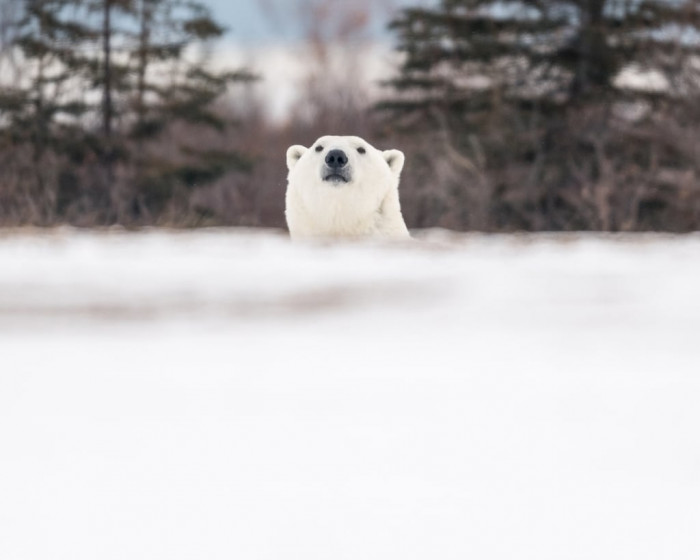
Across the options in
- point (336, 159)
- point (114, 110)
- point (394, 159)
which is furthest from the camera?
point (114, 110)

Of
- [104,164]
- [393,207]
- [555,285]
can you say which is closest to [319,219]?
[393,207]

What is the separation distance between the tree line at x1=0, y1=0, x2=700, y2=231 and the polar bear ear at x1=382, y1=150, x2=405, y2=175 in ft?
23.2

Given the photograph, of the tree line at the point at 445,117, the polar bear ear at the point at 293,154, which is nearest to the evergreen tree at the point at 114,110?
the tree line at the point at 445,117

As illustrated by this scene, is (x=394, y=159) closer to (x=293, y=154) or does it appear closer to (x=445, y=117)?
(x=293, y=154)

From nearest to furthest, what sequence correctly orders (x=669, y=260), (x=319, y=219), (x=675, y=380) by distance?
(x=675, y=380)
(x=669, y=260)
(x=319, y=219)

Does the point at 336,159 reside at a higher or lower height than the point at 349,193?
higher

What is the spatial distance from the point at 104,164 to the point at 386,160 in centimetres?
881

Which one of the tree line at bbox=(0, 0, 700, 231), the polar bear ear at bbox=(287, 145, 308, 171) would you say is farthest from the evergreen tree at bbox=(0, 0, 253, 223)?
the polar bear ear at bbox=(287, 145, 308, 171)

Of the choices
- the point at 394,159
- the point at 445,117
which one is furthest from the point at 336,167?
the point at 445,117

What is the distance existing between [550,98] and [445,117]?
1.31 m

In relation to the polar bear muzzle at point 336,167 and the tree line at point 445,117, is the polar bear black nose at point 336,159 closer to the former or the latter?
the polar bear muzzle at point 336,167

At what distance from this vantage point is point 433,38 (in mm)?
11633

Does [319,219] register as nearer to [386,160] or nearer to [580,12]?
[386,160]

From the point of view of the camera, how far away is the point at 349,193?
9.92ft
